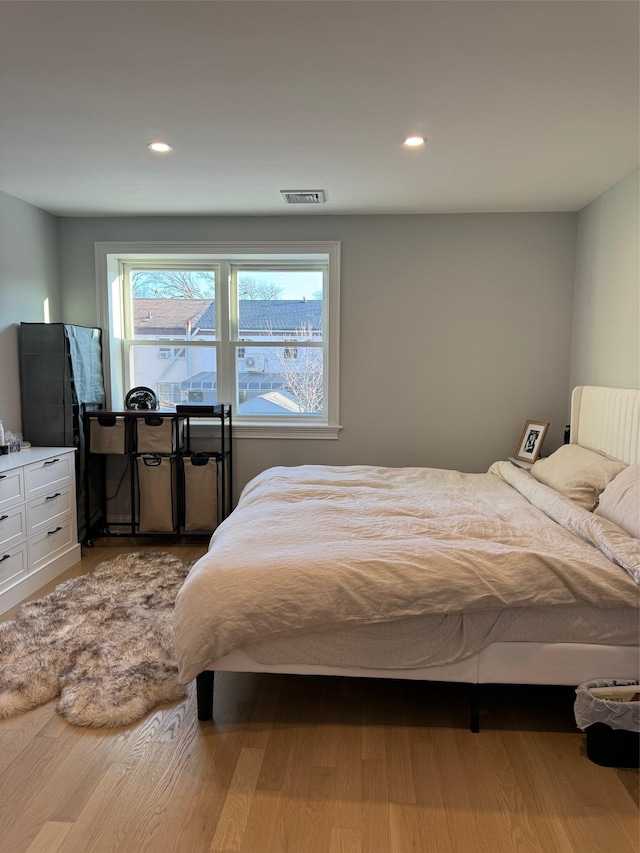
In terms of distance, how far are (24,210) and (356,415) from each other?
9.35ft

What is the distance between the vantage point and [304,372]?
4500 mm

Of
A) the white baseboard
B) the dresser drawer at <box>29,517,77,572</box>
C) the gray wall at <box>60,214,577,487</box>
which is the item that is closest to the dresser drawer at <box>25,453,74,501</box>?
the dresser drawer at <box>29,517,77,572</box>

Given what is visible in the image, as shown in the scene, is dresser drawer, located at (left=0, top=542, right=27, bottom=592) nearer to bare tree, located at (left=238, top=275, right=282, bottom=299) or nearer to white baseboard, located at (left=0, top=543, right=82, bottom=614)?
white baseboard, located at (left=0, top=543, right=82, bottom=614)

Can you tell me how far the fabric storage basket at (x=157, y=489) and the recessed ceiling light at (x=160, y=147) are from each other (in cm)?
210

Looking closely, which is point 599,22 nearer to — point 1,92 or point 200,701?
point 1,92

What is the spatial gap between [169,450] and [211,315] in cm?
123

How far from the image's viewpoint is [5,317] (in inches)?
143

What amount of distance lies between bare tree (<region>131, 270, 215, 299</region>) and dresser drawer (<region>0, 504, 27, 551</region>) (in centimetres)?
215

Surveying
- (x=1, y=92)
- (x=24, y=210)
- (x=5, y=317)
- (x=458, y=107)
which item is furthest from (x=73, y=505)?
(x=458, y=107)

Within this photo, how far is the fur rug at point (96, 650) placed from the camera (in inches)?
85.2

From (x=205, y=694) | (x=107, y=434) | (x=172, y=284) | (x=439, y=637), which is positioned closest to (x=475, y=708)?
(x=439, y=637)

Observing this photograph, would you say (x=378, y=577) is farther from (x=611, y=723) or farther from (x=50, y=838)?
(x=50, y=838)

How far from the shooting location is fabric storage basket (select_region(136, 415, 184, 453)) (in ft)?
13.2

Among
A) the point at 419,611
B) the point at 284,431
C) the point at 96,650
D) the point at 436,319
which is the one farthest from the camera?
the point at 284,431
